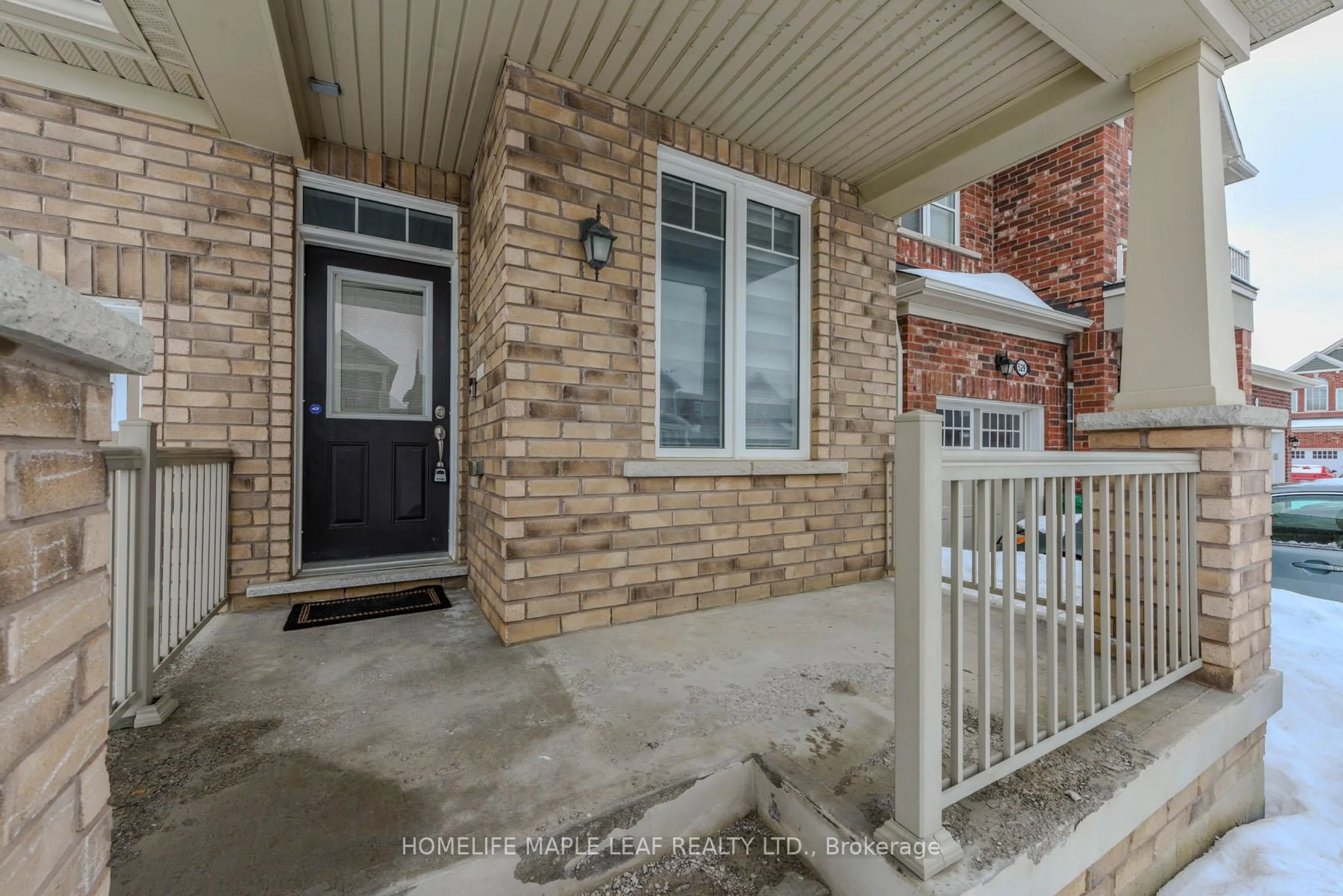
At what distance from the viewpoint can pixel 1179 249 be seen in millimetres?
2127

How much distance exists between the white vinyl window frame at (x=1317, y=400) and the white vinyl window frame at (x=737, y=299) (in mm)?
27523

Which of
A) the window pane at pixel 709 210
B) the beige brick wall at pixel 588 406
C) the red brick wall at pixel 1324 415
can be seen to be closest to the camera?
the beige brick wall at pixel 588 406

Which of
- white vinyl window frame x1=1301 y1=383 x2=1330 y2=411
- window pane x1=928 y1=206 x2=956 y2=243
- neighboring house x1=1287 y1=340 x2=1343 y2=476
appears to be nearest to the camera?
window pane x1=928 y1=206 x2=956 y2=243

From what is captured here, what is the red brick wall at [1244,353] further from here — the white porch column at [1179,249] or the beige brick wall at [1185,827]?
the beige brick wall at [1185,827]

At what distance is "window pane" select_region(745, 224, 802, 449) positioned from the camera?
10.5 feet

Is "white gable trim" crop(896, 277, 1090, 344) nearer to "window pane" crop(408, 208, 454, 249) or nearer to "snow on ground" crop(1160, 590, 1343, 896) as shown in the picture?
"snow on ground" crop(1160, 590, 1343, 896)

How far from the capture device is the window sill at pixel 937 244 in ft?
18.9

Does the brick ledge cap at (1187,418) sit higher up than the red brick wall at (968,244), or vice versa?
the red brick wall at (968,244)

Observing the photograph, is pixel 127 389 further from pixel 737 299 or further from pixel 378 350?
pixel 737 299

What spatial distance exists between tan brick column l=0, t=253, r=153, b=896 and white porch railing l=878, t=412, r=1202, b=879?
4.17 ft

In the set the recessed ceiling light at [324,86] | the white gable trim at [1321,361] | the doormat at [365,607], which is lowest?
the doormat at [365,607]

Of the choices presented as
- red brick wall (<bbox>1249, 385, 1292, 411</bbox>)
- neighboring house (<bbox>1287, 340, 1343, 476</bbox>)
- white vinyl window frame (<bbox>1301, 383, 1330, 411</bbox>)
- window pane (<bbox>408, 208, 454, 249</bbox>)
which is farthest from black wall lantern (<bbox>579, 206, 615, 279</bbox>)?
white vinyl window frame (<bbox>1301, 383, 1330, 411</bbox>)

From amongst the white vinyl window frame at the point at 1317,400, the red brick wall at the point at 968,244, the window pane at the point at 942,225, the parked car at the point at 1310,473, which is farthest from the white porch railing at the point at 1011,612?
the white vinyl window frame at the point at 1317,400

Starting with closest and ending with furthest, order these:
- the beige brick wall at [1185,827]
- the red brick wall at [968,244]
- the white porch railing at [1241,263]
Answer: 1. the beige brick wall at [1185,827]
2. the red brick wall at [968,244]
3. the white porch railing at [1241,263]
